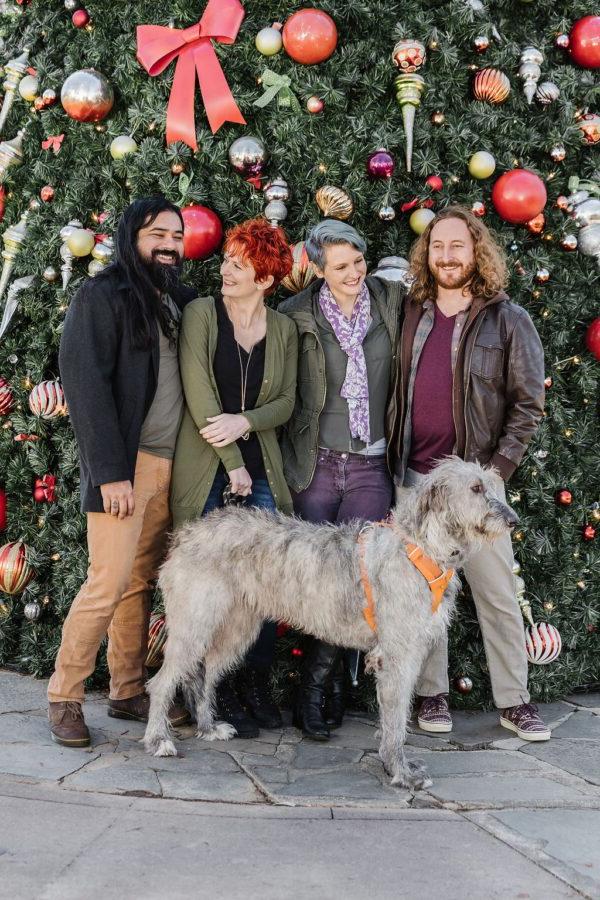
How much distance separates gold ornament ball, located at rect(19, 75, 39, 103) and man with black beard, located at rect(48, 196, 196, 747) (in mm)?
Answer: 1823

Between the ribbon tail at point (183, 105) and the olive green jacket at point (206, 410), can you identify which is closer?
the olive green jacket at point (206, 410)

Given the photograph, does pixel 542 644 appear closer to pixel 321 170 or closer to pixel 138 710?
pixel 138 710

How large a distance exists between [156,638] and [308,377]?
1.81 metres

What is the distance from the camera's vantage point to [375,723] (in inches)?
203

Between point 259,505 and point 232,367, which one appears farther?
point 259,505

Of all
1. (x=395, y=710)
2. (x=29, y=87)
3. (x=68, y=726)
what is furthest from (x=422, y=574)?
(x=29, y=87)

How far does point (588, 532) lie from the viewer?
18.5 ft

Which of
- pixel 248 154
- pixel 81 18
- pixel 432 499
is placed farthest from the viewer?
pixel 81 18

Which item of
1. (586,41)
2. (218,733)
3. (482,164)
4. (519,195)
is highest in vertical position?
(586,41)

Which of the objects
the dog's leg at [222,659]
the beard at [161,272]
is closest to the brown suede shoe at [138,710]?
the dog's leg at [222,659]

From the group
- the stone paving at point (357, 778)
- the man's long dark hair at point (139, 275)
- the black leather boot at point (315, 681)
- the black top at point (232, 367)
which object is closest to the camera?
the stone paving at point (357, 778)

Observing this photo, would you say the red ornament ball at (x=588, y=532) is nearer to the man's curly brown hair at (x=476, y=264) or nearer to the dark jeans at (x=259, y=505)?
the man's curly brown hair at (x=476, y=264)

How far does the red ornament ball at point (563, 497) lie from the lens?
5.40m

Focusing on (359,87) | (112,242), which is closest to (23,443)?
(112,242)
